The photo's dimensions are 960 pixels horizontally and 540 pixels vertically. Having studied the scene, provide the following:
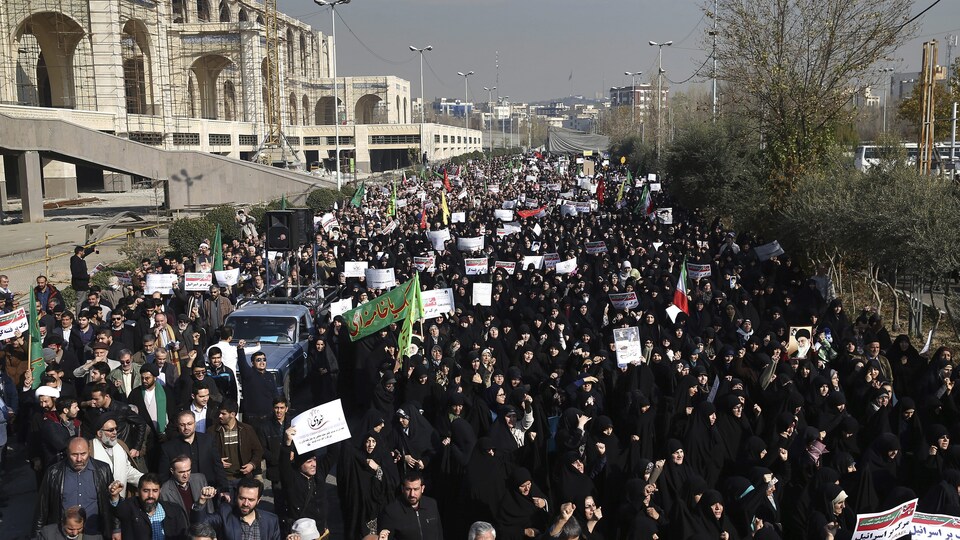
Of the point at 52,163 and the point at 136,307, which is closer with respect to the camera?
the point at 136,307

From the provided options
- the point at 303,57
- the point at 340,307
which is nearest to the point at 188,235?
the point at 340,307

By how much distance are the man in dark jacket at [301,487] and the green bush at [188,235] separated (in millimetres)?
16813

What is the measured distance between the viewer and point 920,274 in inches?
572

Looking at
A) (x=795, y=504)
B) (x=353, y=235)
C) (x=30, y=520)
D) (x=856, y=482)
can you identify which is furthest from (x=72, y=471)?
(x=353, y=235)

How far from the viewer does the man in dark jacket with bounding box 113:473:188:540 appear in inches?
232

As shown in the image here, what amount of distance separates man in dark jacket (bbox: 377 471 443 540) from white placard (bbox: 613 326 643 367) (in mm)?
5409

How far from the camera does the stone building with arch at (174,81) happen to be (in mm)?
48156

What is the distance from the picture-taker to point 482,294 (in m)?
14.2

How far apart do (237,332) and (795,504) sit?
310 inches

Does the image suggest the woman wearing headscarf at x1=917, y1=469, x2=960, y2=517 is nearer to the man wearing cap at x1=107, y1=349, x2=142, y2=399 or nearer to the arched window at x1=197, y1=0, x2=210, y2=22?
the man wearing cap at x1=107, y1=349, x2=142, y2=399

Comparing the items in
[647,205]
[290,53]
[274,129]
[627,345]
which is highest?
[290,53]

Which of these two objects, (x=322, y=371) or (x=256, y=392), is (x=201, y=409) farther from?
(x=322, y=371)

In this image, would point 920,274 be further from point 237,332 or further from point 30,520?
point 30,520

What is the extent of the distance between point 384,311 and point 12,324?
14.6 feet
